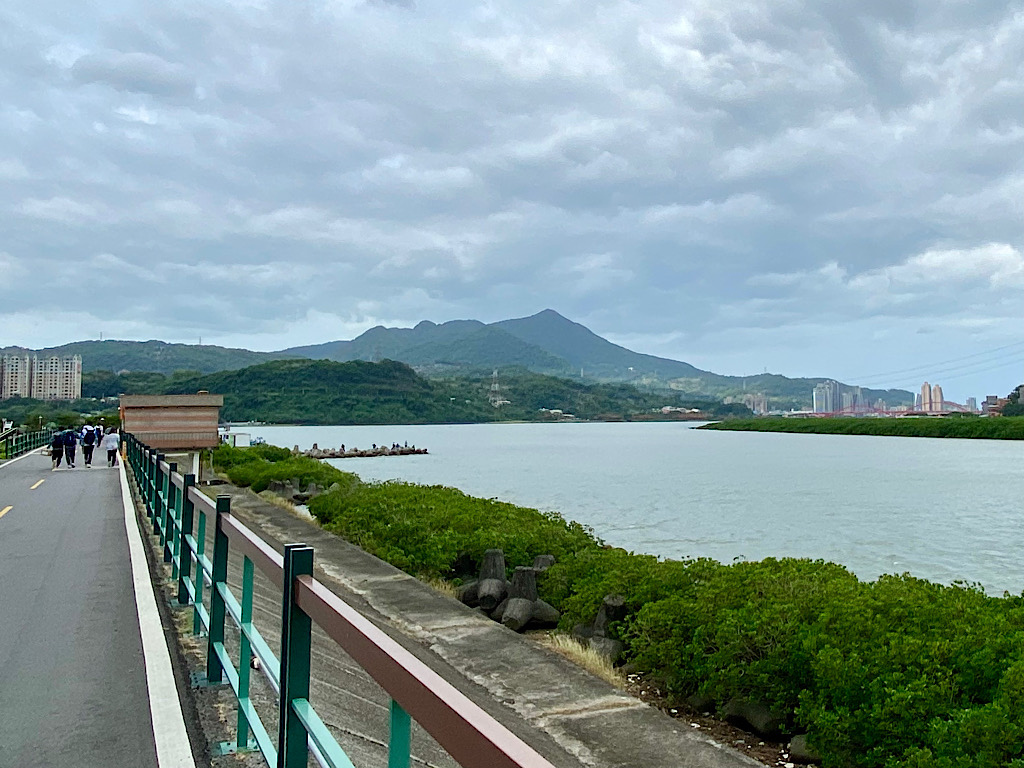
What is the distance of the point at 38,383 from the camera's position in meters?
184

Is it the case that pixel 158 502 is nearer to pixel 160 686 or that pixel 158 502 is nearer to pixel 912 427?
pixel 160 686

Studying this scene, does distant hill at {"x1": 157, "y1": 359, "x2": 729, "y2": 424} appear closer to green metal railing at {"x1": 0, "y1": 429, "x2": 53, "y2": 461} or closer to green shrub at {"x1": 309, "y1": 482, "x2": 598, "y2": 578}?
green metal railing at {"x1": 0, "y1": 429, "x2": 53, "y2": 461}

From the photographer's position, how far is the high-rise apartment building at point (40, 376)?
589 feet

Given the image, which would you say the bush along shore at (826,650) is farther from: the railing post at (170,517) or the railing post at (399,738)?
the railing post at (170,517)

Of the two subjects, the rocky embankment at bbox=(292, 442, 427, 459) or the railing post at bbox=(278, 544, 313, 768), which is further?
the rocky embankment at bbox=(292, 442, 427, 459)

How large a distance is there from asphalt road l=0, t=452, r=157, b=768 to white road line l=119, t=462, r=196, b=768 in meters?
0.07

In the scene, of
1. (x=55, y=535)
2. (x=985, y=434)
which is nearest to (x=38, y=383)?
(x=985, y=434)

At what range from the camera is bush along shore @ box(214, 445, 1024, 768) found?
5398mm

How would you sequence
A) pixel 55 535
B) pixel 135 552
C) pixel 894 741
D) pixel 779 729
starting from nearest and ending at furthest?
1. pixel 894 741
2. pixel 779 729
3. pixel 135 552
4. pixel 55 535

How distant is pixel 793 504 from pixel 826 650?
30.0m

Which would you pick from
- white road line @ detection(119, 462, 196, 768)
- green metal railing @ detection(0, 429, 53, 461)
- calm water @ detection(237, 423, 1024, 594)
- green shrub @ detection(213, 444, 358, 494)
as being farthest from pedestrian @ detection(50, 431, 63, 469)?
white road line @ detection(119, 462, 196, 768)

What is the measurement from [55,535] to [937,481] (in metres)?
44.5

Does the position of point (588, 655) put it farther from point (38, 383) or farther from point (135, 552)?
point (38, 383)

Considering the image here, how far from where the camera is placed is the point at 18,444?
43.2m
